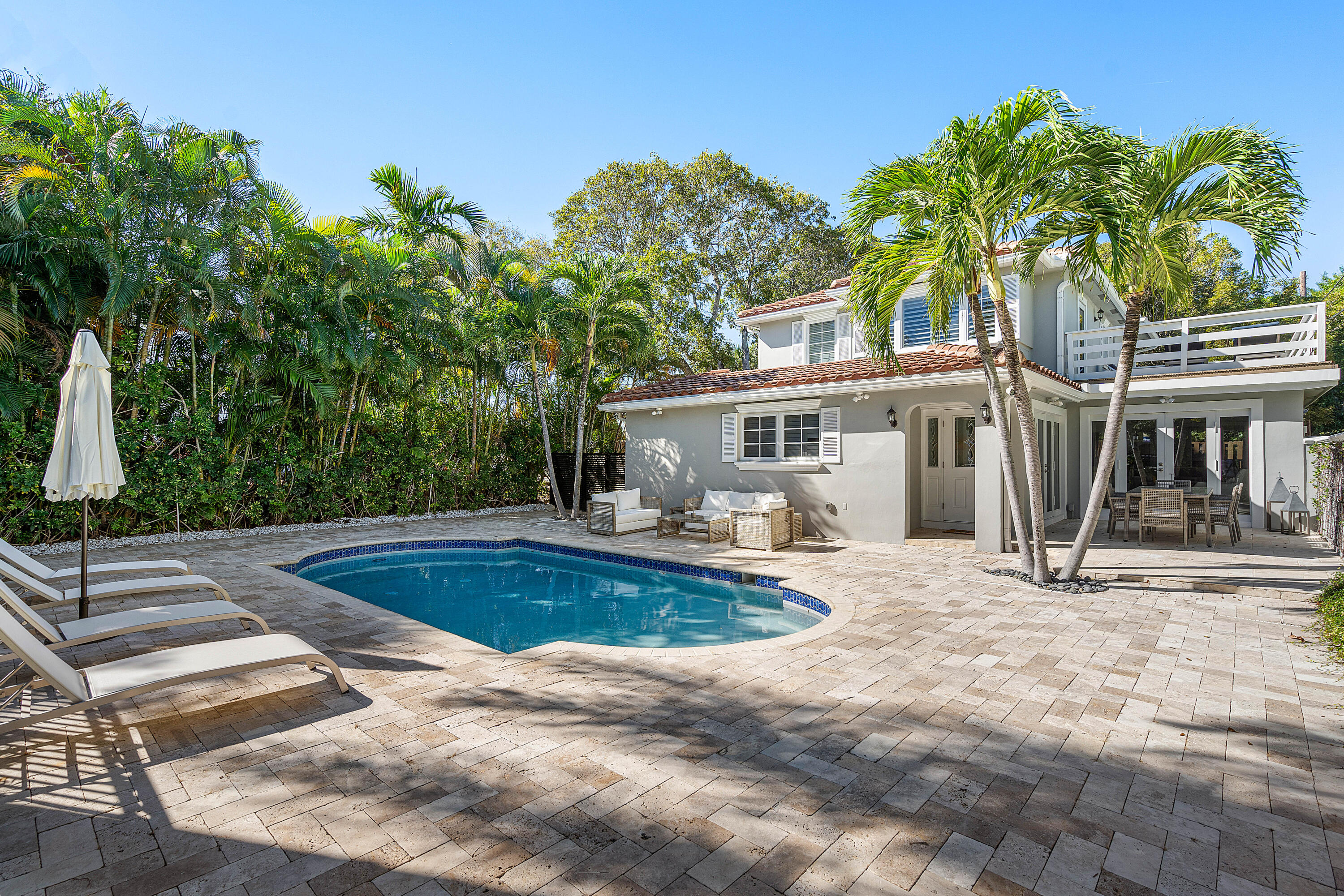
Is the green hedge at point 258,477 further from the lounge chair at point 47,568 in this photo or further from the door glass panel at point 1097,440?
the door glass panel at point 1097,440

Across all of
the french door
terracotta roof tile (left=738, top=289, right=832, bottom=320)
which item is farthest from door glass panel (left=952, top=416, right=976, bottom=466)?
terracotta roof tile (left=738, top=289, right=832, bottom=320)

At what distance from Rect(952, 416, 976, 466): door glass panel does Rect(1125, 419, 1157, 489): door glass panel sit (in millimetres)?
3616

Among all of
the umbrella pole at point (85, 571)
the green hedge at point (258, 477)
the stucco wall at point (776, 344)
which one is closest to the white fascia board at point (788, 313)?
the stucco wall at point (776, 344)

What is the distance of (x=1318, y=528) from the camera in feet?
40.8

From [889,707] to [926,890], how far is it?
6.09 ft

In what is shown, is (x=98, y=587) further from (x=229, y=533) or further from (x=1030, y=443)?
(x=1030, y=443)

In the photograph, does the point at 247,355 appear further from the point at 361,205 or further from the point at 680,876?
the point at 680,876

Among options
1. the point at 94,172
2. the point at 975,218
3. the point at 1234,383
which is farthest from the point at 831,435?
the point at 94,172

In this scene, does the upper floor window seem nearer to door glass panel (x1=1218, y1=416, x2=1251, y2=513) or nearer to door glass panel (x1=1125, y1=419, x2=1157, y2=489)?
door glass panel (x1=1125, y1=419, x2=1157, y2=489)

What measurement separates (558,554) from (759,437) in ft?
16.1

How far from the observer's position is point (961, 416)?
14.5 metres

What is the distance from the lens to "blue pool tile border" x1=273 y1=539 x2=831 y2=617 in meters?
8.41

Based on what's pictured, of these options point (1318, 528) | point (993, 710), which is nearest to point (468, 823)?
point (993, 710)

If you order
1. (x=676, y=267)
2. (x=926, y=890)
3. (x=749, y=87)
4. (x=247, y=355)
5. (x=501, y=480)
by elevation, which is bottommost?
(x=926, y=890)
